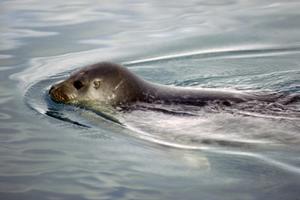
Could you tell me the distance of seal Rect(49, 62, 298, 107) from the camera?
321 inches

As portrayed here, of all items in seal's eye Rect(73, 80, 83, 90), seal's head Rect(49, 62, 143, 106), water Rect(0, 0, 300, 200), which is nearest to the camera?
water Rect(0, 0, 300, 200)

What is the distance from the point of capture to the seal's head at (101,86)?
8.44m

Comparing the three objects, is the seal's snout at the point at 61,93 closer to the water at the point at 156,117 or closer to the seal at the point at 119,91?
the seal at the point at 119,91

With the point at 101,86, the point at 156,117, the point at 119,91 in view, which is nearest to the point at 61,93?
the point at 101,86

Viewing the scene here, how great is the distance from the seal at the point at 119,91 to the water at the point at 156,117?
0.80 feet

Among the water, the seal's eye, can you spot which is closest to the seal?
the seal's eye

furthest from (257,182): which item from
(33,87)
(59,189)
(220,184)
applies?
(33,87)

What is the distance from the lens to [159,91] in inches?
328

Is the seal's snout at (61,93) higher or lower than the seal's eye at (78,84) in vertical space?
lower

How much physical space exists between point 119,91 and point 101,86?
0.79ft

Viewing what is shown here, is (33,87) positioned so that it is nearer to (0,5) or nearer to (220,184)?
(220,184)

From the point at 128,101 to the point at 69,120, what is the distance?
857mm

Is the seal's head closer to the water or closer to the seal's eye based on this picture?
the seal's eye

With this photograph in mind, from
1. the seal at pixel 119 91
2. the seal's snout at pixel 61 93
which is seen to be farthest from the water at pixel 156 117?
the seal at pixel 119 91
